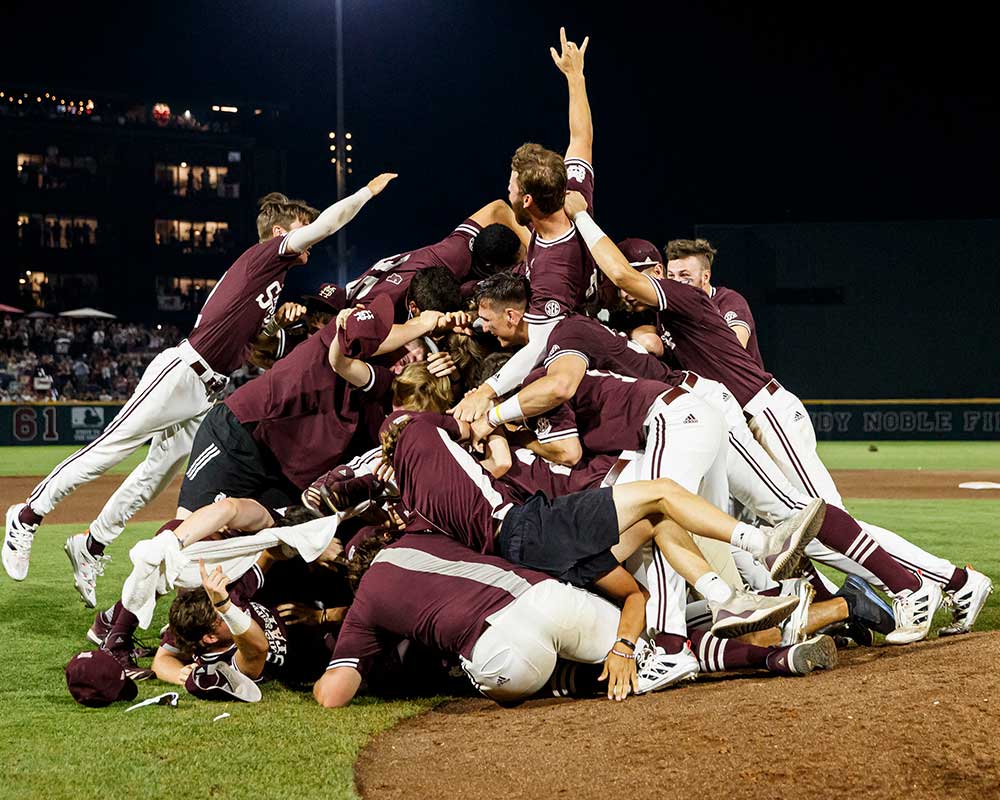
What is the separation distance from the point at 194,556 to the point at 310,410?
1.30 m

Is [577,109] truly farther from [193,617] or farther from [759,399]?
[193,617]

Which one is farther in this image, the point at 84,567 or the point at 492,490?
the point at 84,567

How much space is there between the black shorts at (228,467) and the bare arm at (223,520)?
636 millimetres

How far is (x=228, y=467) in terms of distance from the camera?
20.1ft

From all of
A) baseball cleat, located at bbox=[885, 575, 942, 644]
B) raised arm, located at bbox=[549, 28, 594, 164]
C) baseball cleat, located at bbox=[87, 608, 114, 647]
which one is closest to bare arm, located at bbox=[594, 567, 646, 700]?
baseball cleat, located at bbox=[885, 575, 942, 644]

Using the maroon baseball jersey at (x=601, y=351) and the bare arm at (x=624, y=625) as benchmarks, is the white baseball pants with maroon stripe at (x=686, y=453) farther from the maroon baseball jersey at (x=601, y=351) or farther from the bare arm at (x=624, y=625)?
the maroon baseball jersey at (x=601, y=351)

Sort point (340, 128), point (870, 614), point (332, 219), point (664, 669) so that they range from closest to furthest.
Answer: point (664, 669) < point (870, 614) < point (332, 219) < point (340, 128)

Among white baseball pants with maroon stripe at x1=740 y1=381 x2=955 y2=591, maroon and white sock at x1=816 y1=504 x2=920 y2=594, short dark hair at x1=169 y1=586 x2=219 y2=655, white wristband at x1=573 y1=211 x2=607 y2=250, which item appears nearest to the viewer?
short dark hair at x1=169 y1=586 x2=219 y2=655

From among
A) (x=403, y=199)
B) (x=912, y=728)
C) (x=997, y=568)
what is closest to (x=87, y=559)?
(x=912, y=728)

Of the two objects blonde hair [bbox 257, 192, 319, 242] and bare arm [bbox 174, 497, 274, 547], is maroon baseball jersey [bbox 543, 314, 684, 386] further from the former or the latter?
blonde hair [bbox 257, 192, 319, 242]

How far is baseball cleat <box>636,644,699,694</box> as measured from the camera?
14.8ft

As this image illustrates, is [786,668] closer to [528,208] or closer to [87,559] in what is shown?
[528,208]

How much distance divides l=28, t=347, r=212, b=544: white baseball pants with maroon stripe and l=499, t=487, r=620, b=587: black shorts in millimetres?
2870

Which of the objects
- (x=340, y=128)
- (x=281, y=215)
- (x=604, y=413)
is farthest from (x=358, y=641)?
(x=340, y=128)
